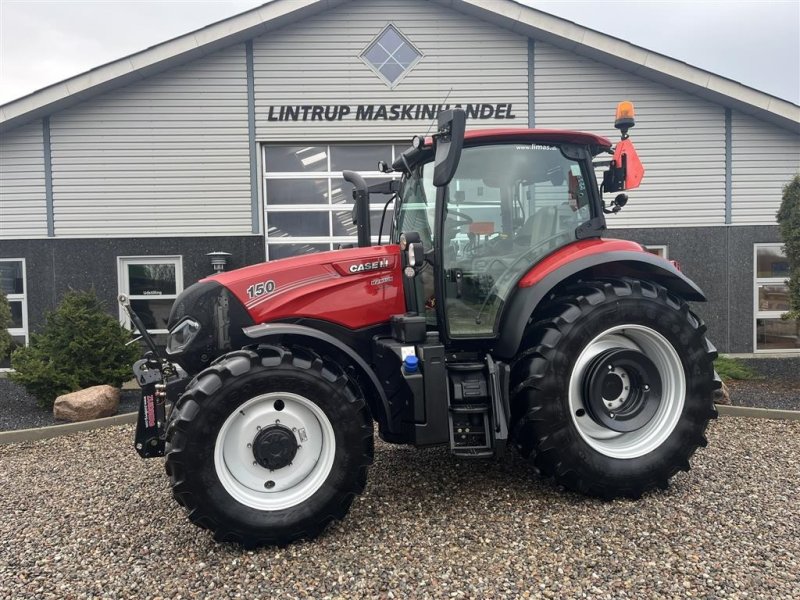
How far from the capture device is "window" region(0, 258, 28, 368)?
866 cm

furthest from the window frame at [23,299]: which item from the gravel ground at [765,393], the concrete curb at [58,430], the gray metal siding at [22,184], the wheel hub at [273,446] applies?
the gravel ground at [765,393]

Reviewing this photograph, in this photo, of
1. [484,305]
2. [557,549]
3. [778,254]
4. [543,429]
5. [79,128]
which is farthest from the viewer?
[778,254]

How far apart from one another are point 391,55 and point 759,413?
716cm

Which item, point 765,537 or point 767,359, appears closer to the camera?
point 765,537

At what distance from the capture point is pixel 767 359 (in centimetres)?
887

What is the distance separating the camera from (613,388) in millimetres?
3697


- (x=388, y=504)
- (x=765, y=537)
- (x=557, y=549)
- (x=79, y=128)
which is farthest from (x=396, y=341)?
(x=79, y=128)

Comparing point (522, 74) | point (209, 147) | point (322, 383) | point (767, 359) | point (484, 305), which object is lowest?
point (767, 359)

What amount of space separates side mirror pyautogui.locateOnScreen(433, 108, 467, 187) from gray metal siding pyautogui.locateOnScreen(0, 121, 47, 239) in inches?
317

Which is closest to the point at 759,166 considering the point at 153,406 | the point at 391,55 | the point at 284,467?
the point at 391,55

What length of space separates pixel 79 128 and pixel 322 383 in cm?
791

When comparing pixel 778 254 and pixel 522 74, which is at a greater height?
pixel 522 74

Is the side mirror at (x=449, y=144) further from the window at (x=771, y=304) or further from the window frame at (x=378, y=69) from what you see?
the window at (x=771, y=304)

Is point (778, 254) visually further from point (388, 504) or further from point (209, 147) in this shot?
point (209, 147)
